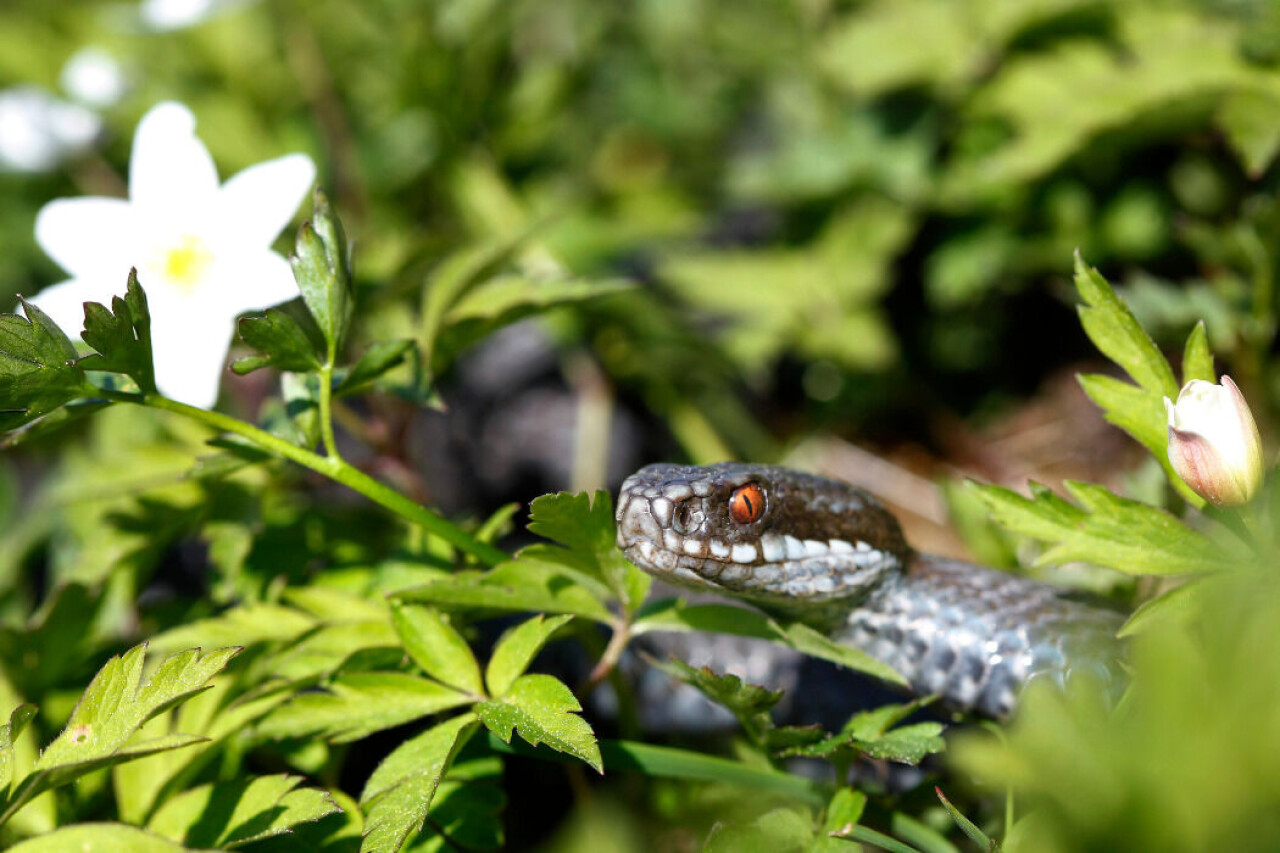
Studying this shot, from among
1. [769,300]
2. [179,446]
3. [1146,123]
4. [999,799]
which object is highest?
[179,446]

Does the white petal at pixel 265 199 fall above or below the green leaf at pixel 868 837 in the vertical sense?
above

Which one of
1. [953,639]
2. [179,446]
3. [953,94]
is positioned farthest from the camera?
[953,94]

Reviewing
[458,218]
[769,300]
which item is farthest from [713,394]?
[458,218]

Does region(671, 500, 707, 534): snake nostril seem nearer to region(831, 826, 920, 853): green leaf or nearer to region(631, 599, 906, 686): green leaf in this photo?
region(631, 599, 906, 686): green leaf

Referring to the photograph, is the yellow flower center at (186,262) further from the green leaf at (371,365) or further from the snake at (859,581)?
the snake at (859,581)

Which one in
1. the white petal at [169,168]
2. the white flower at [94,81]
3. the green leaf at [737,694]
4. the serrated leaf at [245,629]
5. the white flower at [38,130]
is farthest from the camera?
the white flower at [94,81]

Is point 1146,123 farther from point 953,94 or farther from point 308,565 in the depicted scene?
point 308,565

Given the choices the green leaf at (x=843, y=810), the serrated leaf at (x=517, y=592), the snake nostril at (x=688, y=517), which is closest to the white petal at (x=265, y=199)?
the serrated leaf at (x=517, y=592)
